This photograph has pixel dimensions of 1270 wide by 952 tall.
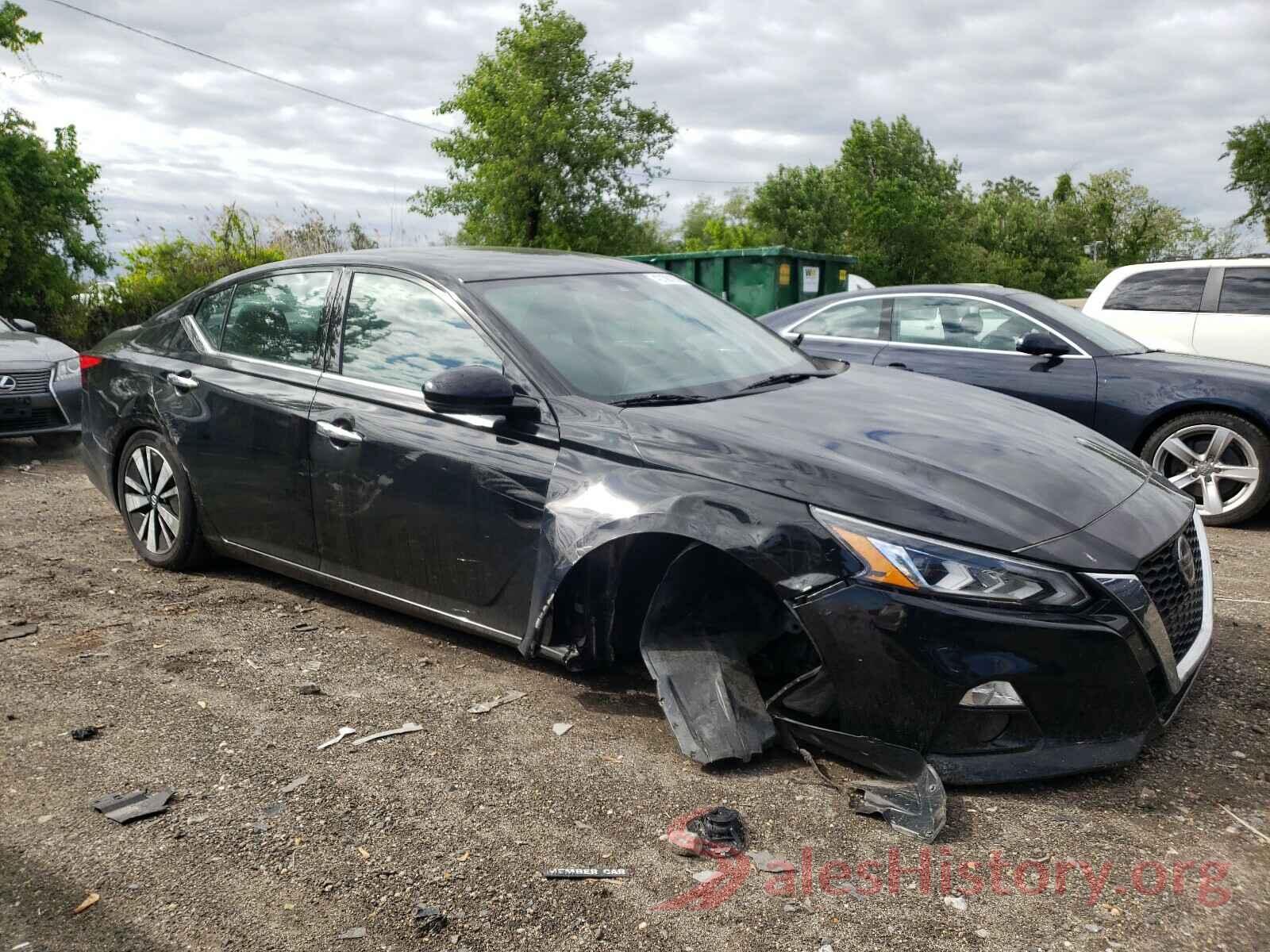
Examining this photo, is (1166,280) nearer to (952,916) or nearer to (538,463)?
(538,463)

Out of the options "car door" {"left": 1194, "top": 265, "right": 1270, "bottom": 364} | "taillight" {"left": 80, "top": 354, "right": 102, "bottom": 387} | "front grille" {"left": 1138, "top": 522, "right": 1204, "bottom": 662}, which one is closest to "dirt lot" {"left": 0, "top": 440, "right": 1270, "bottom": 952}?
"front grille" {"left": 1138, "top": 522, "right": 1204, "bottom": 662}

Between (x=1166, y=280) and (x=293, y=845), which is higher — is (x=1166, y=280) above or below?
above

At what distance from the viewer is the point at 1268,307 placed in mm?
8555

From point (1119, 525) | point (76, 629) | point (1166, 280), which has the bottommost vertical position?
point (76, 629)

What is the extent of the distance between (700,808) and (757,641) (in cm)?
61

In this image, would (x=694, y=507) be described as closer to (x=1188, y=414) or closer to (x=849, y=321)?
(x=1188, y=414)

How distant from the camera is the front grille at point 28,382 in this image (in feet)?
29.0

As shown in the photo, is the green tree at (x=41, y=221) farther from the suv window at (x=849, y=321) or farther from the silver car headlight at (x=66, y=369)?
the suv window at (x=849, y=321)

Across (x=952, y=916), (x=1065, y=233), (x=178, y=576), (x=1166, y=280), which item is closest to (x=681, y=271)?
(x=1166, y=280)

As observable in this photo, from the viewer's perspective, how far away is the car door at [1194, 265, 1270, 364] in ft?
28.0

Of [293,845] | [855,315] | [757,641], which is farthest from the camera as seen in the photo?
[855,315]

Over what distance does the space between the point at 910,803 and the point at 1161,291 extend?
7.51 metres

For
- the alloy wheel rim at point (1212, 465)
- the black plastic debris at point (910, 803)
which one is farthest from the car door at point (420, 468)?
the alloy wheel rim at point (1212, 465)

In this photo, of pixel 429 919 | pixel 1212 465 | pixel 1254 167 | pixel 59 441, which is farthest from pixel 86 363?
pixel 1254 167
